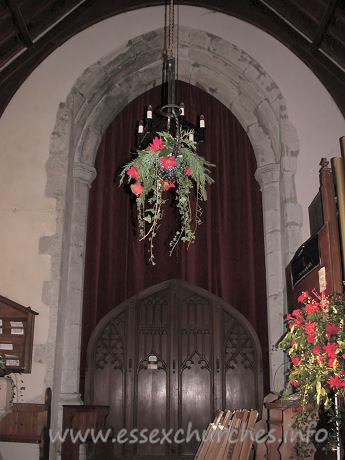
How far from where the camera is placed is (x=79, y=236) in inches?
250

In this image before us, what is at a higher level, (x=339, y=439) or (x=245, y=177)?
(x=245, y=177)

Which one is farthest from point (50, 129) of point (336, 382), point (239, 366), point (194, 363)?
point (336, 382)

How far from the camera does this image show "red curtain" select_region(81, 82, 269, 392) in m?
6.39

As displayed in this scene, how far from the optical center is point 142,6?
263 inches

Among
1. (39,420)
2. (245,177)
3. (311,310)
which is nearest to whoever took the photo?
(311,310)

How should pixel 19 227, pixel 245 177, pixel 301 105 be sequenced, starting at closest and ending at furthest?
pixel 19 227, pixel 301 105, pixel 245 177

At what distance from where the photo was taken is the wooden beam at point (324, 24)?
5359mm

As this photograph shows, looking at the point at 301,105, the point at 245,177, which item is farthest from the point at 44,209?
the point at 301,105

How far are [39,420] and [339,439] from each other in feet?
11.1

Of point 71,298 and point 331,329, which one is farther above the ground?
point 71,298

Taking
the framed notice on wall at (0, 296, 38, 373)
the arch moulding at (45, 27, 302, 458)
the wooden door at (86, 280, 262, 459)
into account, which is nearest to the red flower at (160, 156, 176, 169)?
the arch moulding at (45, 27, 302, 458)

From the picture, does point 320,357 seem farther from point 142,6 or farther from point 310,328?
point 142,6

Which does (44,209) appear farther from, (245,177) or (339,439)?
(339,439)

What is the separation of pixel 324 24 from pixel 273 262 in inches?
106
